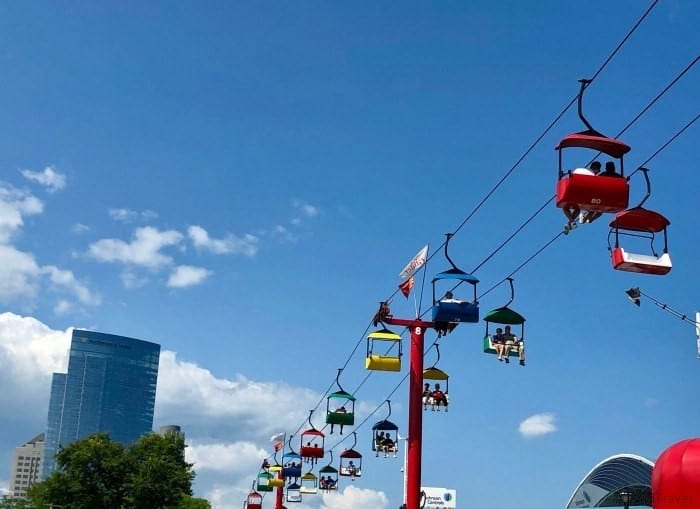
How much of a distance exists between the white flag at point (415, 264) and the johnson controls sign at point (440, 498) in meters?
45.2

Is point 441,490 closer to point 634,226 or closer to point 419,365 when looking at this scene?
point 419,365

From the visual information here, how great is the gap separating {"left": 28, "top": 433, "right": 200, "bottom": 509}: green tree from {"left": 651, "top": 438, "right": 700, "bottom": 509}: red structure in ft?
161

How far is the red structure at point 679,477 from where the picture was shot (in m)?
17.2

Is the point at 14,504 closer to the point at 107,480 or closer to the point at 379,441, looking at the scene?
the point at 107,480

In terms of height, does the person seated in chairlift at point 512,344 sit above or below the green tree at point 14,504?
above

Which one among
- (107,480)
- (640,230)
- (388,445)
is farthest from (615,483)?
(640,230)

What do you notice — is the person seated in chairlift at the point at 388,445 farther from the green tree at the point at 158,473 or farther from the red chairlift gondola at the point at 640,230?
the green tree at the point at 158,473

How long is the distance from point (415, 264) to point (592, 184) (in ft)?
40.2

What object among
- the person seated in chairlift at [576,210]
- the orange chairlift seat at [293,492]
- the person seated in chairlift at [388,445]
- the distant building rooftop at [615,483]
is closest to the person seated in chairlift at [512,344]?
the person seated in chairlift at [576,210]

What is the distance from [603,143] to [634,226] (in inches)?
89.3

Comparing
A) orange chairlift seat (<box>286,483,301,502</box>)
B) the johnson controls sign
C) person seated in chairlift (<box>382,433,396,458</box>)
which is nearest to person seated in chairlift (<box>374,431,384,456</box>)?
person seated in chairlift (<box>382,433,396,458</box>)

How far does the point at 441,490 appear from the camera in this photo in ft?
232

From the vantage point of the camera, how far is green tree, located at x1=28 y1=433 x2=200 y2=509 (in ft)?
201

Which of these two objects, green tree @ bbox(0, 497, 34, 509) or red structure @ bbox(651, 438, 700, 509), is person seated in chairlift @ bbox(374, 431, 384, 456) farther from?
green tree @ bbox(0, 497, 34, 509)
